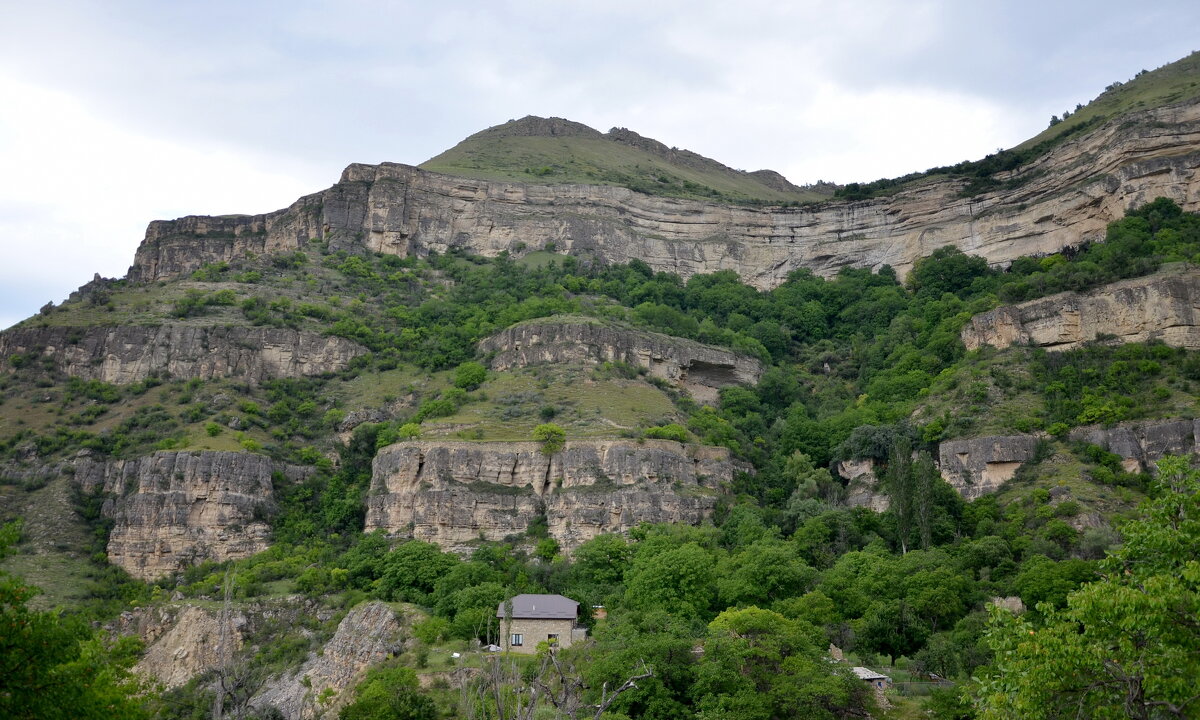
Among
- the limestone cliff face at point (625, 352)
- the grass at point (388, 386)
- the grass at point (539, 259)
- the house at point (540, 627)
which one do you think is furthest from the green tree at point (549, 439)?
the grass at point (539, 259)

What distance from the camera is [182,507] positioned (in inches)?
2889

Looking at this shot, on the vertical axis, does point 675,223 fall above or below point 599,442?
above

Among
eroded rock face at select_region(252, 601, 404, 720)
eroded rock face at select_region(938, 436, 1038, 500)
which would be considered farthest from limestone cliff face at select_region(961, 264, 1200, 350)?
eroded rock face at select_region(252, 601, 404, 720)

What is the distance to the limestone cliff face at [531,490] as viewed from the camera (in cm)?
7038

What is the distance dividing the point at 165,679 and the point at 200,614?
426cm

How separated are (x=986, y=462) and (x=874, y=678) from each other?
2779 centimetres

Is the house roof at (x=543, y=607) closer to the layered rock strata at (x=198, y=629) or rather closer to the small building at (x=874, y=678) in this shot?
the layered rock strata at (x=198, y=629)

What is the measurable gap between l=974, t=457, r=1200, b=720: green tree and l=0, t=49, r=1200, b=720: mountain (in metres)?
0.30

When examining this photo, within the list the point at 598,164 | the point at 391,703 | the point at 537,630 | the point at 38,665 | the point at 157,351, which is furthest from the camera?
the point at 598,164

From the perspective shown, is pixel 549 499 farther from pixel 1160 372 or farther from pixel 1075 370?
pixel 1160 372

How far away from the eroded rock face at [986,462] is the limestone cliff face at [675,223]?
132 ft

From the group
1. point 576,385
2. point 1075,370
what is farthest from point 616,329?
point 1075,370

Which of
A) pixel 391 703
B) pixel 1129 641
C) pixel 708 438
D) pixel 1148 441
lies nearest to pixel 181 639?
pixel 391 703

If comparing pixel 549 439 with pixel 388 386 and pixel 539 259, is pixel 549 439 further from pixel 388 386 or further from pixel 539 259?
pixel 539 259
